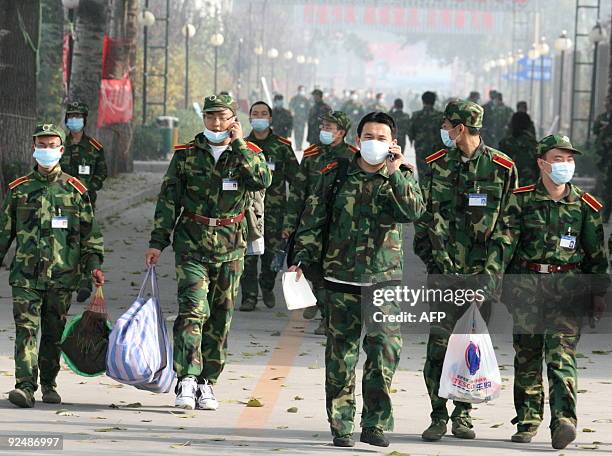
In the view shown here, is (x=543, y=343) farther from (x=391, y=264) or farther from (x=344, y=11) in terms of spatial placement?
(x=344, y=11)

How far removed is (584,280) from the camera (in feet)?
34.2

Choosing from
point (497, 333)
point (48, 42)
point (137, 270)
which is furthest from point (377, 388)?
point (48, 42)

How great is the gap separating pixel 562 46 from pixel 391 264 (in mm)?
51268

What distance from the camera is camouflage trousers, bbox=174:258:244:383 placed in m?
11.3

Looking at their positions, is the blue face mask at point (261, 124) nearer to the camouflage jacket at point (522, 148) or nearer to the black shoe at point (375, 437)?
the black shoe at point (375, 437)

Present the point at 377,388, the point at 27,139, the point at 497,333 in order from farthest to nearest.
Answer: the point at 27,139, the point at 497,333, the point at 377,388

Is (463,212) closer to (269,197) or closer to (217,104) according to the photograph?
(217,104)

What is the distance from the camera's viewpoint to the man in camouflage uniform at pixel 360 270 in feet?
33.3

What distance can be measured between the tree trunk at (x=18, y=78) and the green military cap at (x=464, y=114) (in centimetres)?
1317

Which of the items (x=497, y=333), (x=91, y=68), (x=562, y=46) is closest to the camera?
(x=497, y=333)

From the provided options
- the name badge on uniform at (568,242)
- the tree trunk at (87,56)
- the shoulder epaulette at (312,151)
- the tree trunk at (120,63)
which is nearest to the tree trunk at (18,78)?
the shoulder epaulette at (312,151)

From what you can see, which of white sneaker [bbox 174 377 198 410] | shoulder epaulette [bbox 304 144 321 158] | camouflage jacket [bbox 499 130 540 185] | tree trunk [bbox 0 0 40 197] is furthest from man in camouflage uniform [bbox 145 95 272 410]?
camouflage jacket [bbox 499 130 540 185]

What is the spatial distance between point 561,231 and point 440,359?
1005 mm

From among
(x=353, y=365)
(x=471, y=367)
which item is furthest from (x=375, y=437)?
(x=471, y=367)
